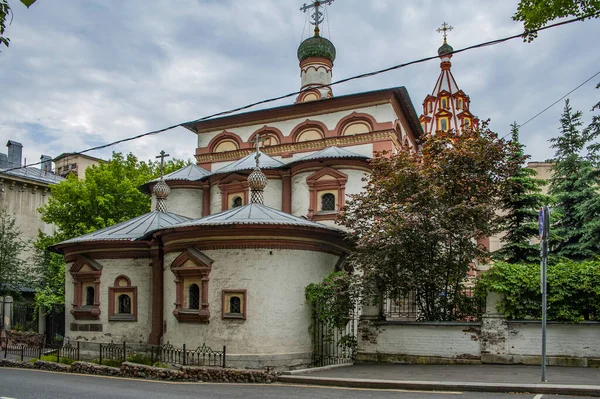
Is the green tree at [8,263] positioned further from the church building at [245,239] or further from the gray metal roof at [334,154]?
the gray metal roof at [334,154]

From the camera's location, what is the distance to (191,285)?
17219mm

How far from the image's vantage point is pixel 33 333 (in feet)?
81.6

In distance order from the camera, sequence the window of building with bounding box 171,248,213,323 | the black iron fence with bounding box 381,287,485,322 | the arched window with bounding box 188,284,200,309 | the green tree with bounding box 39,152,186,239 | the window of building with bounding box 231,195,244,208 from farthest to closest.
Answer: the green tree with bounding box 39,152,186,239
the window of building with bounding box 231,195,244,208
the arched window with bounding box 188,284,200,309
the window of building with bounding box 171,248,213,323
the black iron fence with bounding box 381,287,485,322

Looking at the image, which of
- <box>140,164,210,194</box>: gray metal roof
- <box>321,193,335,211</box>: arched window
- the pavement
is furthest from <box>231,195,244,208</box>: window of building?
the pavement

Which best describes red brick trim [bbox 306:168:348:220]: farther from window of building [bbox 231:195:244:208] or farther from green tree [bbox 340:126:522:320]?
green tree [bbox 340:126:522:320]

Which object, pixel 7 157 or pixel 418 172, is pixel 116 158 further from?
pixel 418 172

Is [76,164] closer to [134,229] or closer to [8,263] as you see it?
[8,263]

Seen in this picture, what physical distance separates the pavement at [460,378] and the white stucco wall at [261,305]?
7.67ft

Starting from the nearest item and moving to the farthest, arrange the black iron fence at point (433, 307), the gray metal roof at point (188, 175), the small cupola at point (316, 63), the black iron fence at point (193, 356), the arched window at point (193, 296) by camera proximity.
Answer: the black iron fence at point (193, 356) → the black iron fence at point (433, 307) → the arched window at point (193, 296) → the gray metal roof at point (188, 175) → the small cupola at point (316, 63)

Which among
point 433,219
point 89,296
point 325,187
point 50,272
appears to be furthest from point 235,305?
point 50,272

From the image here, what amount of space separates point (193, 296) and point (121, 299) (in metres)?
4.29

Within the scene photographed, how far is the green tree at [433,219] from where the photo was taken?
16.2 m

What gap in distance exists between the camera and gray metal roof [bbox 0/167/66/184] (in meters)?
40.3

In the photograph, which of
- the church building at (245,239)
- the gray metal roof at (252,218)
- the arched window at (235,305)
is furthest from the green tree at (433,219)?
the arched window at (235,305)
